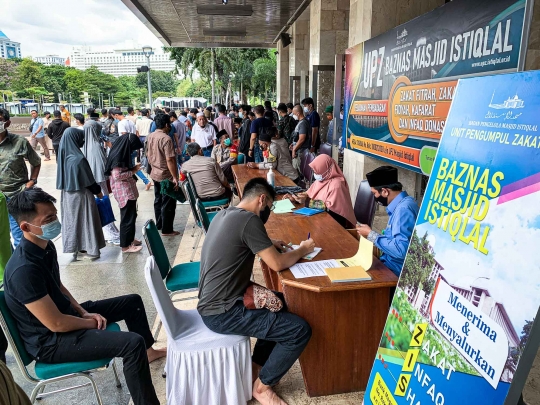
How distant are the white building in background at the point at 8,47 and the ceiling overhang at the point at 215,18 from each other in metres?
83.4

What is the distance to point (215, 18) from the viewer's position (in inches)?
452

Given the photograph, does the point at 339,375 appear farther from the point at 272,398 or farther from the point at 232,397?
the point at 232,397

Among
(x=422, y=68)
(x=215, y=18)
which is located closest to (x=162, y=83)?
(x=215, y=18)

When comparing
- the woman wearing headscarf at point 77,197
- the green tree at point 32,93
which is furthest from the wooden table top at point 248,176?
the green tree at point 32,93

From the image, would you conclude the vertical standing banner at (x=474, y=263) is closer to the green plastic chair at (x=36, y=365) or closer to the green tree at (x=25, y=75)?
the green plastic chair at (x=36, y=365)

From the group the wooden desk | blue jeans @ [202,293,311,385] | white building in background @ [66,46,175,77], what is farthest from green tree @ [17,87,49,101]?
white building in background @ [66,46,175,77]

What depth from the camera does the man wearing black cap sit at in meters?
2.56

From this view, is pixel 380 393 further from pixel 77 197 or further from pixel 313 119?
pixel 313 119

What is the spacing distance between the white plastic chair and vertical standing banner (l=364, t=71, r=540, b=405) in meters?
0.79

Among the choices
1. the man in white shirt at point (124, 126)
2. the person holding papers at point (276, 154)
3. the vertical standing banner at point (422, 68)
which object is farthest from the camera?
the man in white shirt at point (124, 126)

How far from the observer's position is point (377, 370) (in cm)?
189

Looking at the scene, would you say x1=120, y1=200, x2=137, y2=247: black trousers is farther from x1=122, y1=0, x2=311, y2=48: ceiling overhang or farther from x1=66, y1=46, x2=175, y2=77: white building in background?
x1=66, y1=46, x2=175, y2=77: white building in background

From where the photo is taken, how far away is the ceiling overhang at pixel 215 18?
30.7ft

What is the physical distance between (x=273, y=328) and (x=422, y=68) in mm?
2922
